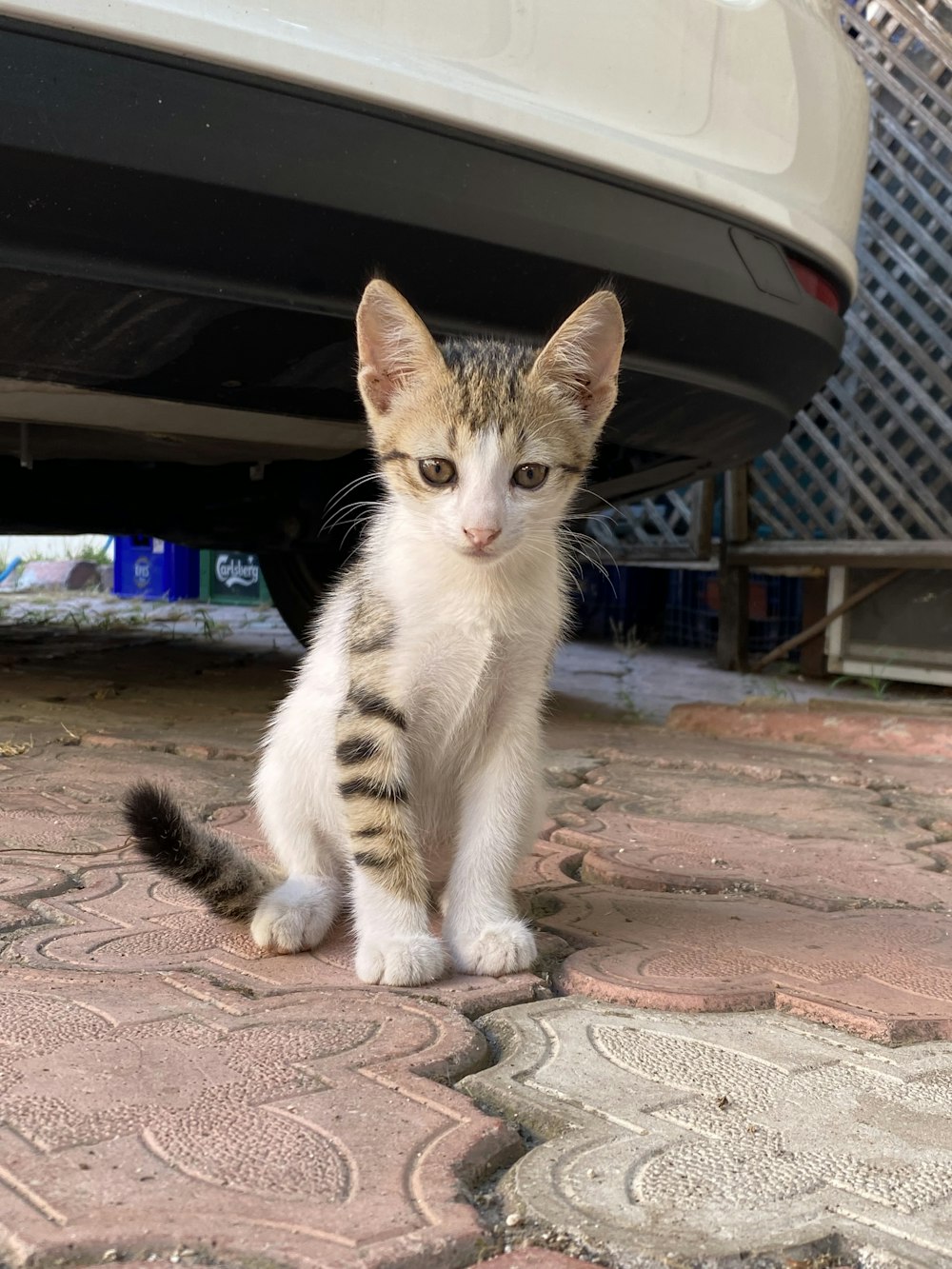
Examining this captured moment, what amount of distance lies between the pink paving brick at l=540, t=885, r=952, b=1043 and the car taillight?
5.43ft

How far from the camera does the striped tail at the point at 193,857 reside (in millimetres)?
1703

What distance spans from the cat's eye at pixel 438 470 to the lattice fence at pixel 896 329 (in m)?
4.29

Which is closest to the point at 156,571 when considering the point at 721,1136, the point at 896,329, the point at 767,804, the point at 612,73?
the point at 896,329

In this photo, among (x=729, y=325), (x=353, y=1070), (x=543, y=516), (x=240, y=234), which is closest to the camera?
(x=353, y=1070)

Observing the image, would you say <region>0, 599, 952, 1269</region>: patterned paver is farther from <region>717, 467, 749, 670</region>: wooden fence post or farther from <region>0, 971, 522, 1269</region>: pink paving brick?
<region>717, 467, 749, 670</region>: wooden fence post

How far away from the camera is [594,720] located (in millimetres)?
4242

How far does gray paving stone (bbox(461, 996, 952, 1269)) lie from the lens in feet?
3.35

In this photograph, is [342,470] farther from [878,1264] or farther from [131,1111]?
[878,1264]

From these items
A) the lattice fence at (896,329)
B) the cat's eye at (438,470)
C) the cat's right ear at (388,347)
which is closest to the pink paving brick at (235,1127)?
the cat's eye at (438,470)

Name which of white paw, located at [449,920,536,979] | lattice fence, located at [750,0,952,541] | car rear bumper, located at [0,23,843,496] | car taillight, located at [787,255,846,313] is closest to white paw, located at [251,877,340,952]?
white paw, located at [449,920,536,979]

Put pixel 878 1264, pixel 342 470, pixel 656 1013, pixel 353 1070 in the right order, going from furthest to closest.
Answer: pixel 342 470, pixel 656 1013, pixel 353 1070, pixel 878 1264

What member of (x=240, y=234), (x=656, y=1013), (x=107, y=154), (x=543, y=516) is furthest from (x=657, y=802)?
(x=107, y=154)

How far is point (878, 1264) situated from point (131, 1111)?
70 cm

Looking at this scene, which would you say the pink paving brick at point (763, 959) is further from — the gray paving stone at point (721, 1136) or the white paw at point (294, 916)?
the white paw at point (294, 916)
